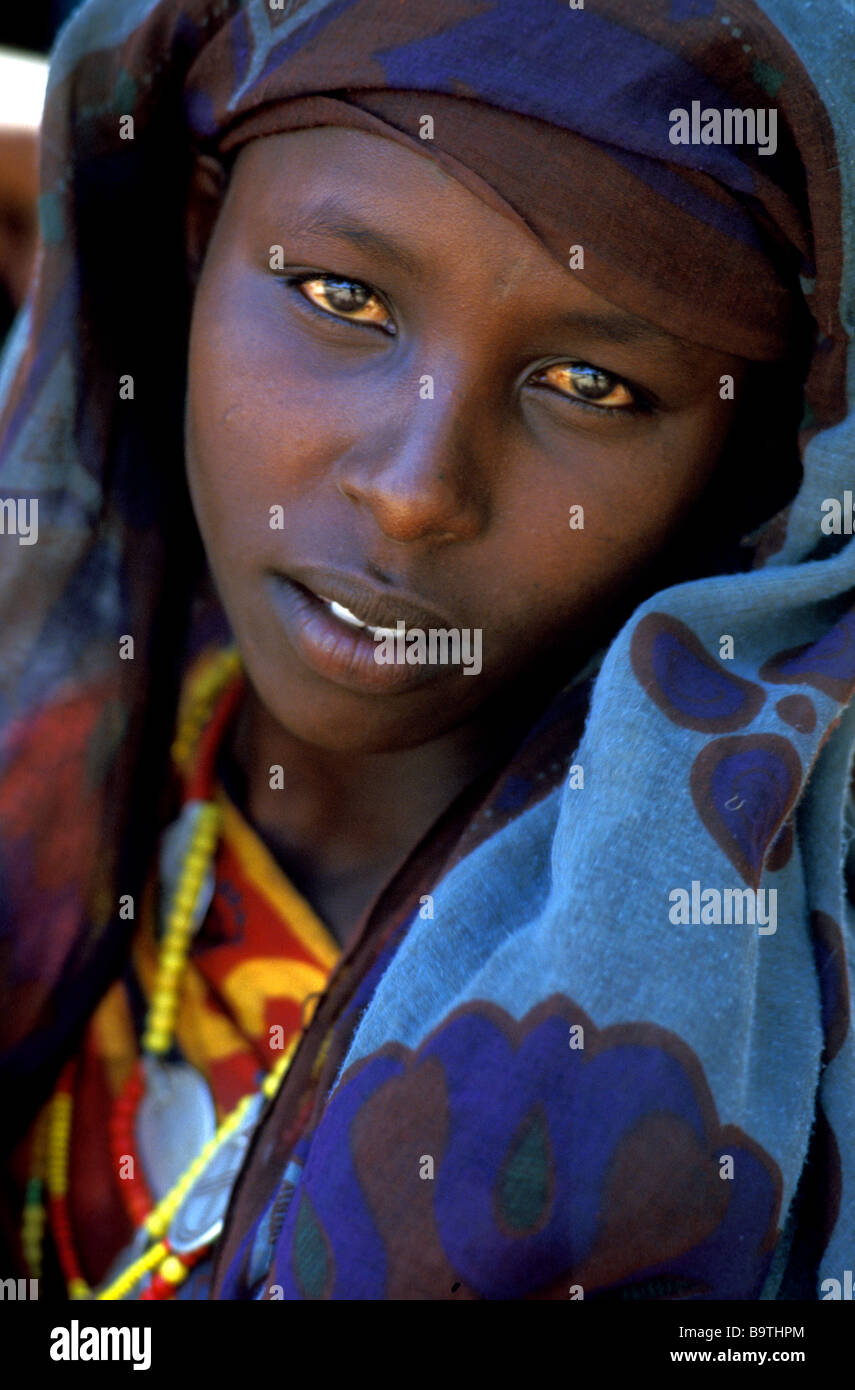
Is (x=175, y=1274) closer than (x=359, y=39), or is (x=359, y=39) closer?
(x=359, y=39)

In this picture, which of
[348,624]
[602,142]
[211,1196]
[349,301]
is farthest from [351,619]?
[211,1196]

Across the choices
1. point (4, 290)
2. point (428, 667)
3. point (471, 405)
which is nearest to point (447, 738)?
point (428, 667)

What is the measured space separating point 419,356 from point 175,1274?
849mm

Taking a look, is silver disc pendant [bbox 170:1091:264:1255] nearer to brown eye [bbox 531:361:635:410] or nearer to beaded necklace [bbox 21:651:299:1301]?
beaded necklace [bbox 21:651:299:1301]

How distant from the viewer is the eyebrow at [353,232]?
102 centimetres

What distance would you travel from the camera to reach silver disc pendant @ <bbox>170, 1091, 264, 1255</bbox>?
1.19m

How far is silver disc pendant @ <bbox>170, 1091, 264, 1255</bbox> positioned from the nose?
568 mm

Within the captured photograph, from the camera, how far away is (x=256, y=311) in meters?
1.13

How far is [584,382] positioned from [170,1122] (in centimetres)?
82

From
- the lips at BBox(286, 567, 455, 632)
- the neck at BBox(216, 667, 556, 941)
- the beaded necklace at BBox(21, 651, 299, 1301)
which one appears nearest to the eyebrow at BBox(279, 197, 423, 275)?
the lips at BBox(286, 567, 455, 632)

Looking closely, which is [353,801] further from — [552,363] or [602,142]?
[602,142]

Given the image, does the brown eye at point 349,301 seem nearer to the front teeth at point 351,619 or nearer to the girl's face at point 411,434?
the girl's face at point 411,434

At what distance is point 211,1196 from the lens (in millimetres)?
1215
